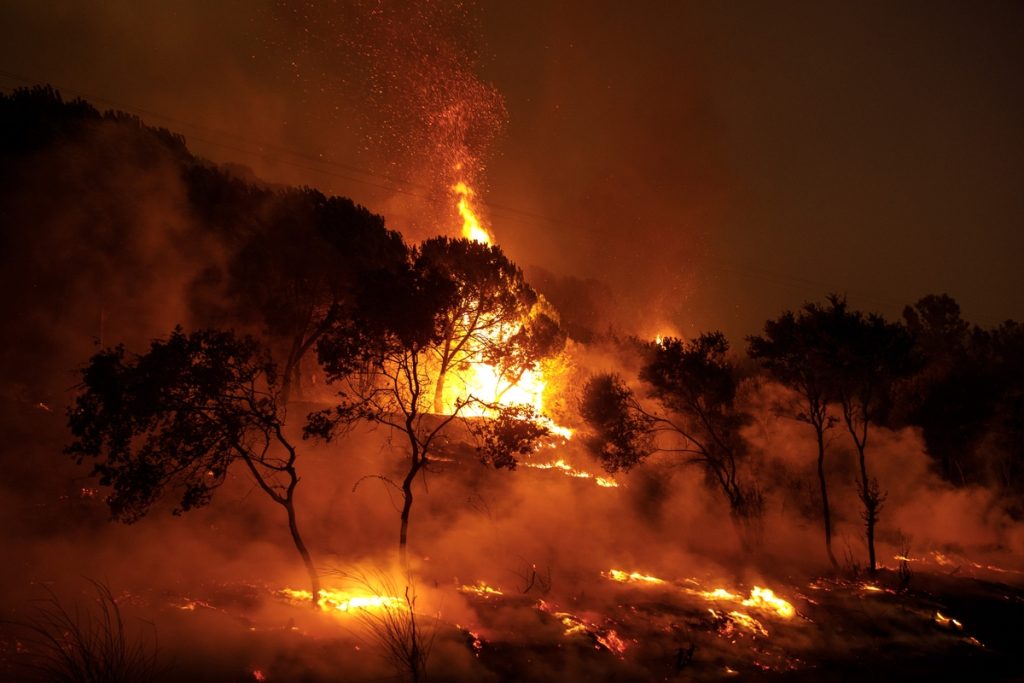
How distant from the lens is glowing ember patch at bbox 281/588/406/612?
12243 millimetres

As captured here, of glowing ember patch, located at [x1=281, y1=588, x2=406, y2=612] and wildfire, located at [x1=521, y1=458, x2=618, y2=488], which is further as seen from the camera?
wildfire, located at [x1=521, y1=458, x2=618, y2=488]

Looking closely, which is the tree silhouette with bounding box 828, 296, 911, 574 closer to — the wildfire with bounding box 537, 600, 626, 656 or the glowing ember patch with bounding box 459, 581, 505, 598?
the wildfire with bounding box 537, 600, 626, 656

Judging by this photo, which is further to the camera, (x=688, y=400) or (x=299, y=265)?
(x=299, y=265)

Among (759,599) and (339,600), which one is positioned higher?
(759,599)

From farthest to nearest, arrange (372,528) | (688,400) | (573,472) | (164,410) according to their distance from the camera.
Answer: (573,472) < (688,400) < (372,528) < (164,410)

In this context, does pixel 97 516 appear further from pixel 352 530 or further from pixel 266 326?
pixel 266 326

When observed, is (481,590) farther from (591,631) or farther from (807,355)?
(807,355)

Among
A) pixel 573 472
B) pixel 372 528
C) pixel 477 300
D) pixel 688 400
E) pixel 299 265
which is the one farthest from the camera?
pixel 299 265

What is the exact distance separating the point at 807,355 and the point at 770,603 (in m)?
8.11

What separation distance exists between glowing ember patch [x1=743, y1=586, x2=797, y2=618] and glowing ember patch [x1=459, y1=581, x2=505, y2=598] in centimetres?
672

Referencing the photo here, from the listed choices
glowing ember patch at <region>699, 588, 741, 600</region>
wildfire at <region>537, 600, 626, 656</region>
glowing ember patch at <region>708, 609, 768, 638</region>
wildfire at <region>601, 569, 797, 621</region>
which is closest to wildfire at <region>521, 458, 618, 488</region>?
wildfire at <region>601, 569, 797, 621</region>

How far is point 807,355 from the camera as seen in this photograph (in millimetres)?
20359

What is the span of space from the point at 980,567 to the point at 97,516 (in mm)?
26853

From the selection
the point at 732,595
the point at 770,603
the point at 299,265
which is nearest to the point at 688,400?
the point at 732,595
